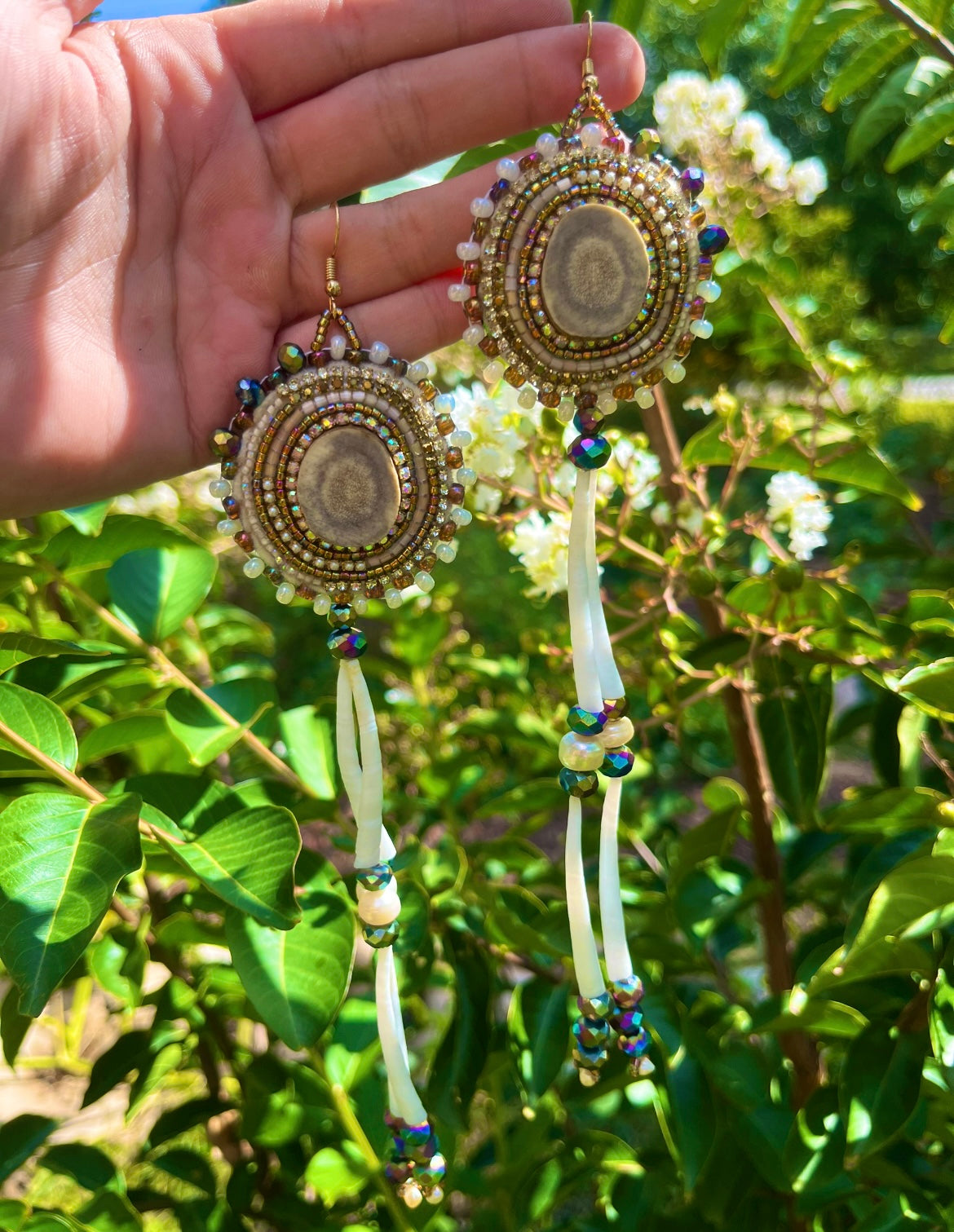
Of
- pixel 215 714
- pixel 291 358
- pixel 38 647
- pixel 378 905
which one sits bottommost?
pixel 378 905

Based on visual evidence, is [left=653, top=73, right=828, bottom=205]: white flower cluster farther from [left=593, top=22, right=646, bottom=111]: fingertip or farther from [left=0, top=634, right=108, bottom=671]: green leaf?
[left=0, top=634, right=108, bottom=671]: green leaf

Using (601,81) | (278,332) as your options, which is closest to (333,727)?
(278,332)

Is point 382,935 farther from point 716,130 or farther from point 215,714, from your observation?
point 716,130

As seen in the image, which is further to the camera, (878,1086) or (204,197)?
(204,197)

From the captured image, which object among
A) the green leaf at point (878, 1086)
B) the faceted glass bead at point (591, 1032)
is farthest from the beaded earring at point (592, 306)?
the green leaf at point (878, 1086)

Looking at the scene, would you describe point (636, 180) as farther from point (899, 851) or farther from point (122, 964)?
point (122, 964)

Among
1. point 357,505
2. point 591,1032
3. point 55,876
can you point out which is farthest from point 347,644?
point 591,1032

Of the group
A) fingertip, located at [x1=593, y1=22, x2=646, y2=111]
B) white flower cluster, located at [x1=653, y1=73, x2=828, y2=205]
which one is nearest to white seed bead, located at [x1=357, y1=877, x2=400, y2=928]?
fingertip, located at [x1=593, y1=22, x2=646, y2=111]
